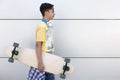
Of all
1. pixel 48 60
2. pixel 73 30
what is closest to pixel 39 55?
pixel 48 60

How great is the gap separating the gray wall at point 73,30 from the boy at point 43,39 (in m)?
0.69

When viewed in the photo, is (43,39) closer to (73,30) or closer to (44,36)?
(44,36)

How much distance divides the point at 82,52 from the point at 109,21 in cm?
57

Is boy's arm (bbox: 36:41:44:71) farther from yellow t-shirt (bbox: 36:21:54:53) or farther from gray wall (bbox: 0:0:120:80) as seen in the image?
gray wall (bbox: 0:0:120:80)

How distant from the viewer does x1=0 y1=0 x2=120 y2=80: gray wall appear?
629 cm

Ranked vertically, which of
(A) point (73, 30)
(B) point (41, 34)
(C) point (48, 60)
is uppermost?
(B) point (41, 34)

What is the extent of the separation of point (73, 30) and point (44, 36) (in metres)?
0.93

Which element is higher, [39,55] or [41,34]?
[41,34]

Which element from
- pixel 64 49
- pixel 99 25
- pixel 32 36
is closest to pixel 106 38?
pixel 99 25

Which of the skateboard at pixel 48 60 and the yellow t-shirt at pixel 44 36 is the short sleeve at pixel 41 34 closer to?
the yellow t-shirt at pixel 44 36

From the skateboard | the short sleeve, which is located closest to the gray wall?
the skateboard

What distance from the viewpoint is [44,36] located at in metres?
5.50

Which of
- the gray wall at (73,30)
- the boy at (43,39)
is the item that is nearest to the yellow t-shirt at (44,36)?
the boy at (43,39)

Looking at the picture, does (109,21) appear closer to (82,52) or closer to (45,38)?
(82,52)
